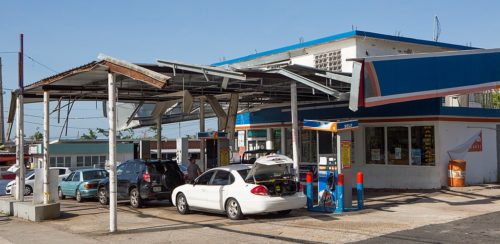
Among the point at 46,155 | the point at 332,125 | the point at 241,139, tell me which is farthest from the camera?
the point at 241,139

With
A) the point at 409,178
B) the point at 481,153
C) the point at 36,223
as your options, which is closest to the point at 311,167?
the point at 409,178

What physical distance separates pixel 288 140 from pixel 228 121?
5.27 m

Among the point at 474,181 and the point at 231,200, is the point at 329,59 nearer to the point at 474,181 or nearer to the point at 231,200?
the point at 474,181

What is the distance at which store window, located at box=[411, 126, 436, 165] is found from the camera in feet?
68.0

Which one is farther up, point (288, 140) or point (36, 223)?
point (288, 140)

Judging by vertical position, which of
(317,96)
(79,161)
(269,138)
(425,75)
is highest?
(317,96)

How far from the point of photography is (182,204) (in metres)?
16.0

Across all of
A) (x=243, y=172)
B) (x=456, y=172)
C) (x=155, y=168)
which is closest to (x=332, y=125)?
(x=243, y=172)

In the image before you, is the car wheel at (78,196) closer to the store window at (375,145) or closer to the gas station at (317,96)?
the gas station at (317,96)

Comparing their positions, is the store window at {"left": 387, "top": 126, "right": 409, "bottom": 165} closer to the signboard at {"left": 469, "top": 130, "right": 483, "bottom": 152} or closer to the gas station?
the gas station

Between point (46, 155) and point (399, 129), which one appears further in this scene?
point (399, 129)

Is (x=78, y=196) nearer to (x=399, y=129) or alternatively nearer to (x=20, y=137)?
(x=20, y=137)

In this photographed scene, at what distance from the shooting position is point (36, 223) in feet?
49.6

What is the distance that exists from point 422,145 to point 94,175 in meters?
13.6
